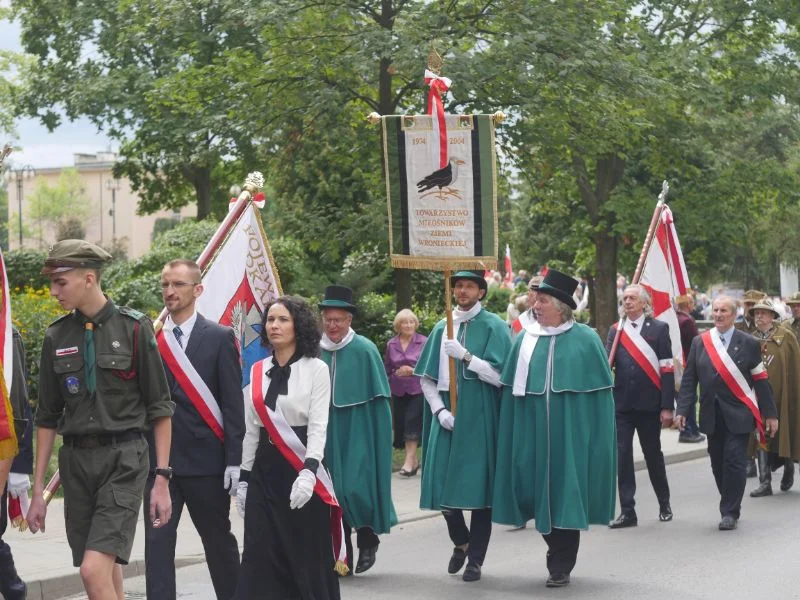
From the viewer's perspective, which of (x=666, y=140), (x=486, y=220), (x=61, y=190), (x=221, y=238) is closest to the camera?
(x=221, y=238)

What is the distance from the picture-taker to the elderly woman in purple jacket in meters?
14.0

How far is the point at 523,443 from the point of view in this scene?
8.83 metres

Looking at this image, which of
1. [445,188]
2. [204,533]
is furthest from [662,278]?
[204,533]

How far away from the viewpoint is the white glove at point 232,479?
22.5 ft

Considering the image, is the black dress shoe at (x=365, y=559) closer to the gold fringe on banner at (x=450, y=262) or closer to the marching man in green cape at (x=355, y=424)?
the marching man in green cape at (x=355, y=424)

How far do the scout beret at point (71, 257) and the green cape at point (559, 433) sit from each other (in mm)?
3559

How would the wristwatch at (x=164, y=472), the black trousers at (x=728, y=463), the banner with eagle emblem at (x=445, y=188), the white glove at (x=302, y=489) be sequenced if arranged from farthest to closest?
the black trousers at (x=728, y=463)
the banner with eagle emblem at (x=445, y=188)
the white glove at (x=302, y=489)
the wristwatch at (x=164, y=472)

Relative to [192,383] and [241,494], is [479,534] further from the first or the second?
[192,383]

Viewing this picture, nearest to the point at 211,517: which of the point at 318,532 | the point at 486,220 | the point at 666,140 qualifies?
the point at 318,532

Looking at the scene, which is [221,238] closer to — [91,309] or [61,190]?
[91,309]

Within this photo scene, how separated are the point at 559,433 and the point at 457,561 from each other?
1108mm

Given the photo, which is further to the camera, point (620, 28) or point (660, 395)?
point (620, 28)

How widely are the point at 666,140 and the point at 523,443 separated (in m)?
16.4

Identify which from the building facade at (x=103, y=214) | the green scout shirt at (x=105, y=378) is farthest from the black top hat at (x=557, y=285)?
the building facade at (x=103, y=214)
